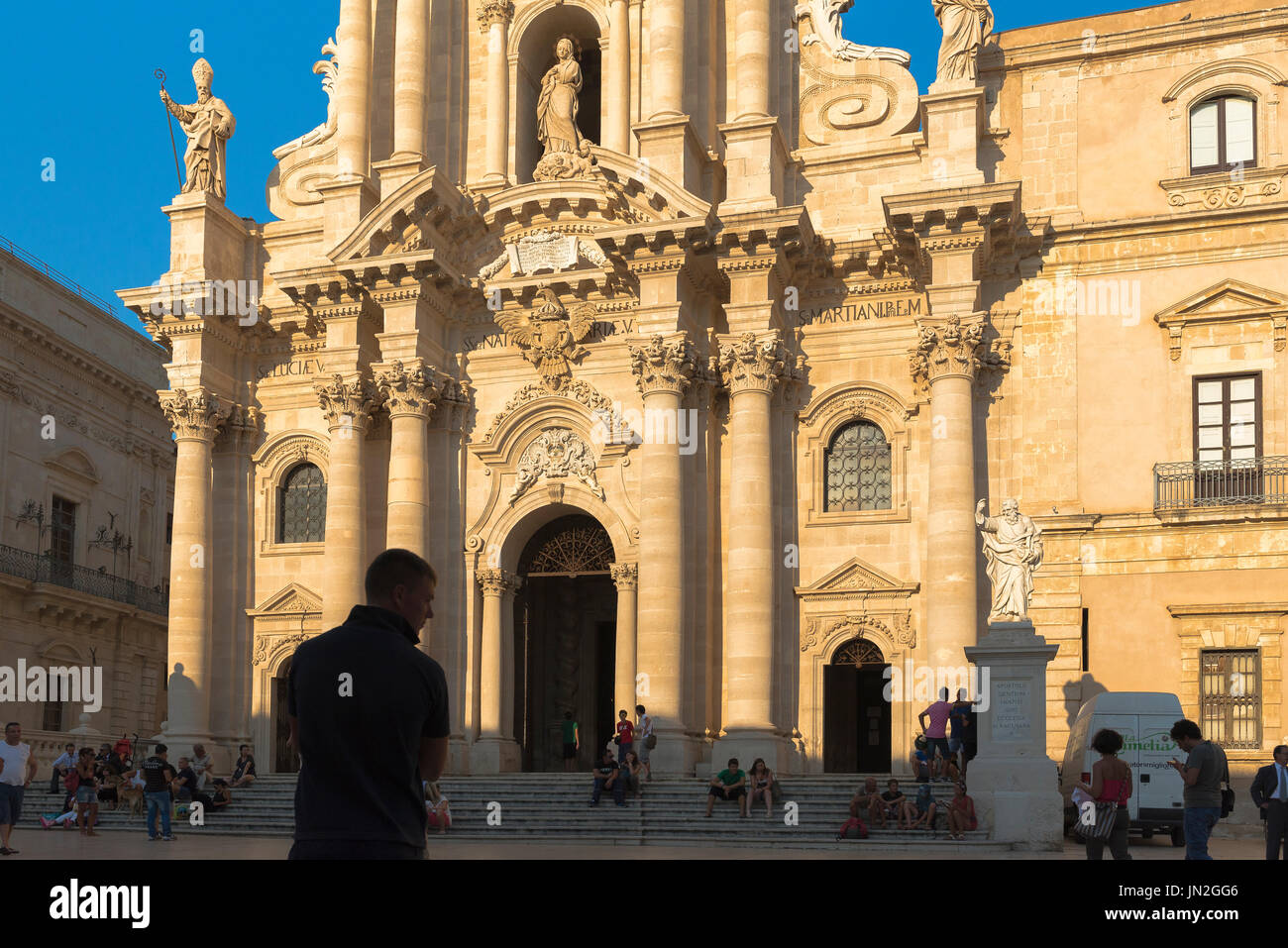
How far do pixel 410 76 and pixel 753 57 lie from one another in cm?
692

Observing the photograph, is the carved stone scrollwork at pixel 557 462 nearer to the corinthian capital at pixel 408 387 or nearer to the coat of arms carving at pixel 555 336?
the coat of arms carving at pixel 555 336

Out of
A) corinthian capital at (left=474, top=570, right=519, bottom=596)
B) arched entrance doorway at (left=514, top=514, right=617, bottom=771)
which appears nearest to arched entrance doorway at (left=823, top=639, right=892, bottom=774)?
arched entrance doorway at (left=514, top=514, right=617, bottom=771)

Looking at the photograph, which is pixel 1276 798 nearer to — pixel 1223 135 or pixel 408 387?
A: pixel 1223 135

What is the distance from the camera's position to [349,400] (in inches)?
1088

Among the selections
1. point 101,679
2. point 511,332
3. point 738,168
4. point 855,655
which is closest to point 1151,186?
point 738,168

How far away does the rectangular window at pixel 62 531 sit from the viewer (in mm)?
38062

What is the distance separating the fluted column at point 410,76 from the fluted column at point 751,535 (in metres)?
7.91

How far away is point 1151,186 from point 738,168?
7.14 m

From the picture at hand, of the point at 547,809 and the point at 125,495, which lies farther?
the point at 125,495

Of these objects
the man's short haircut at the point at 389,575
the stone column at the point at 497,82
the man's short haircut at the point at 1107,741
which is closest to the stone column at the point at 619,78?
the stone column at the point at 497,82

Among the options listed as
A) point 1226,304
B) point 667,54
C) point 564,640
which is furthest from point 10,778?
point 1226,304

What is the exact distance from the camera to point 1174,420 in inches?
955
